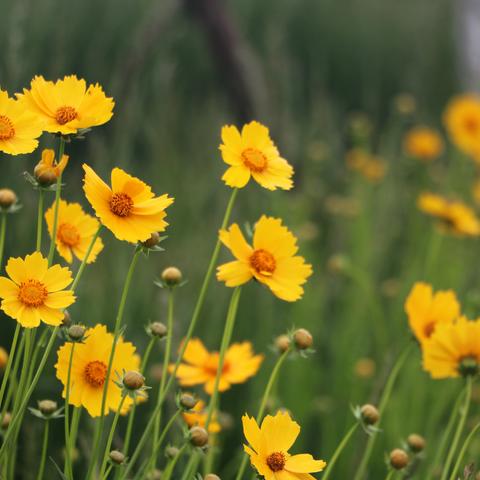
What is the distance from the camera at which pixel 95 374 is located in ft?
2.88

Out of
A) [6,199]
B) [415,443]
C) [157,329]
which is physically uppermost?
[6,199]

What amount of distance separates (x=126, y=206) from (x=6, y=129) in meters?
0.13

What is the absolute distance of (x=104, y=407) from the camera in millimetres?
842

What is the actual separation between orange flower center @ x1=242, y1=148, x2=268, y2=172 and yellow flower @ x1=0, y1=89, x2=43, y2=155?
0.69ft

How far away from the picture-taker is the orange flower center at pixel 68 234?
946 millimetres

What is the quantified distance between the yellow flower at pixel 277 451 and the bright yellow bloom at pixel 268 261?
5.1 inches

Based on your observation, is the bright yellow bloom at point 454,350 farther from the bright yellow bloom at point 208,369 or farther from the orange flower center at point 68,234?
the orange flower center at point 68,234

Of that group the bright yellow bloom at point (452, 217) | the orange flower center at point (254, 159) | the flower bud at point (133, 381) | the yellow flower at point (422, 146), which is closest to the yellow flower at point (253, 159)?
the orange flower center at point (254, 159)

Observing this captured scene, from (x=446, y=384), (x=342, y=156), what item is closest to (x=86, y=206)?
(x=446, y=384)

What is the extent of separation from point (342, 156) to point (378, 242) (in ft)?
3.78

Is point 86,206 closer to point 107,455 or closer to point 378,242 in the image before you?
point 378,242

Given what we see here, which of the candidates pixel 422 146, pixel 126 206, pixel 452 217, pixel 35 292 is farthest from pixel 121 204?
pixel 422 146

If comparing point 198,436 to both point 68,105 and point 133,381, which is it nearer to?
point 133,381

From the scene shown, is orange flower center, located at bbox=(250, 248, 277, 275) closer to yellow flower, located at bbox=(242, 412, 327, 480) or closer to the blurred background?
yellow flower, located at bbox=(242, 412, 327, 480)
